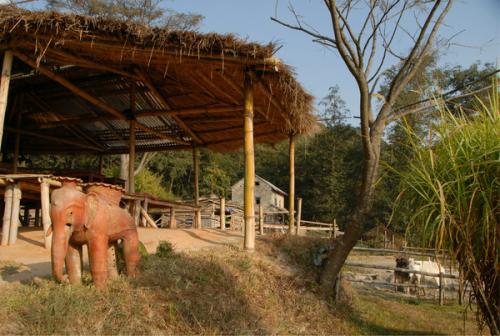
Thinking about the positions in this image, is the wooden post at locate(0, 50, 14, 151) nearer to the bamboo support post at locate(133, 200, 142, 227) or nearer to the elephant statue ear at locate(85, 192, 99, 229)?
the elephant statue ear at locate(85, 192, 99, 229)

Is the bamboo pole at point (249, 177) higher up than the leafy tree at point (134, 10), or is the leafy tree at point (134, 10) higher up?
the leafy tree at point (134, 10)

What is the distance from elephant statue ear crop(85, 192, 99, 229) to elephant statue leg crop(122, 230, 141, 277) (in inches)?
17.1

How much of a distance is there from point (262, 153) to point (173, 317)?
41.4m

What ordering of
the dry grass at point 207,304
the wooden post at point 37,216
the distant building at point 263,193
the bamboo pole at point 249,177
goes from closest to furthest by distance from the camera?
the dry grass at point 207,304 < the bamboo pole at point 249,177 < the wooden post at point 37,216 < the distant building at point 263,193

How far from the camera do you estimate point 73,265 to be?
3896 millimetres

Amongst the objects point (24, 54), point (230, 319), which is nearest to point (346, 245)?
point (230, 319)

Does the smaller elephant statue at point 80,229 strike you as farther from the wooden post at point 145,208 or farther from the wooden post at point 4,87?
the wooden post at point 145,208

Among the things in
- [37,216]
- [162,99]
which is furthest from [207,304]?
[37,216]

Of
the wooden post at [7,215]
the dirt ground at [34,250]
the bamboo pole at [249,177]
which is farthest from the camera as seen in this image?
the wooden post at [7,215]

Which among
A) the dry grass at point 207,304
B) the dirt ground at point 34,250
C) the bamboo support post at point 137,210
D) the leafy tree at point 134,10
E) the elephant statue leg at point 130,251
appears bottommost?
the dry grass at point 207,304

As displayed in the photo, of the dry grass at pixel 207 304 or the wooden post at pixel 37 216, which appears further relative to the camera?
the wooden post at pixel 37 216

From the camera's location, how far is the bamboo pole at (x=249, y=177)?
6.30m

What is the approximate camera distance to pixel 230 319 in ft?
14.1

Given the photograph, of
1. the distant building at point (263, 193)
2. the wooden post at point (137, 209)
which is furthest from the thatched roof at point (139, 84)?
the distant building at point (263, 193)
